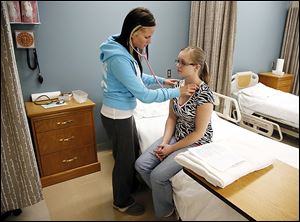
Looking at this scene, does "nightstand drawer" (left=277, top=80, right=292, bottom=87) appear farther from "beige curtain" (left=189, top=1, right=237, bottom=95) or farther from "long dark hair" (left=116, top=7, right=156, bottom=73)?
"long dark hair" (left=116, top=7, right=156, bottom=73)

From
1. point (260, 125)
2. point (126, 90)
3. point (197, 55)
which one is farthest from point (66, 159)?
point (260, 125)

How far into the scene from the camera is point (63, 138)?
6.13 feet

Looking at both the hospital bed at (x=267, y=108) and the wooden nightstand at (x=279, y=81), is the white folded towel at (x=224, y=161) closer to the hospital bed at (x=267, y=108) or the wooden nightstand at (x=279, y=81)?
the hospital bed at (x=267, y=108)

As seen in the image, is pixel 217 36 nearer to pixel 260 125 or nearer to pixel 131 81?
pixel 131 81

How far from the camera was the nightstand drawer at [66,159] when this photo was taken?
6.09 ft

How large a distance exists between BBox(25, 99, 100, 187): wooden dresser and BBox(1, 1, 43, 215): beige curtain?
796mm

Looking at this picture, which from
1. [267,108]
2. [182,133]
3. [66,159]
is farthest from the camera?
[66,159]

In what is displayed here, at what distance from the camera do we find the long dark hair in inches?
46.6

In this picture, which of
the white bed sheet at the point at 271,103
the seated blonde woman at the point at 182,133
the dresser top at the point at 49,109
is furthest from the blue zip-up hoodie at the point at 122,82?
the dresser top at the point at 49,109

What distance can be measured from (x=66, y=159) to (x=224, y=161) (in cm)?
147

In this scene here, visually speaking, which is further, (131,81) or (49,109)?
(49,109)

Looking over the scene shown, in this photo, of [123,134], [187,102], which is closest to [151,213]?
[123,134]

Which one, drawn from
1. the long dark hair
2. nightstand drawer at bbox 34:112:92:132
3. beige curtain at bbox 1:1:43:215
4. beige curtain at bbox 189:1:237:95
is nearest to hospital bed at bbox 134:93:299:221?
beige curtain at bbox 189:1:237:95

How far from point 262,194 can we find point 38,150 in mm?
1611
